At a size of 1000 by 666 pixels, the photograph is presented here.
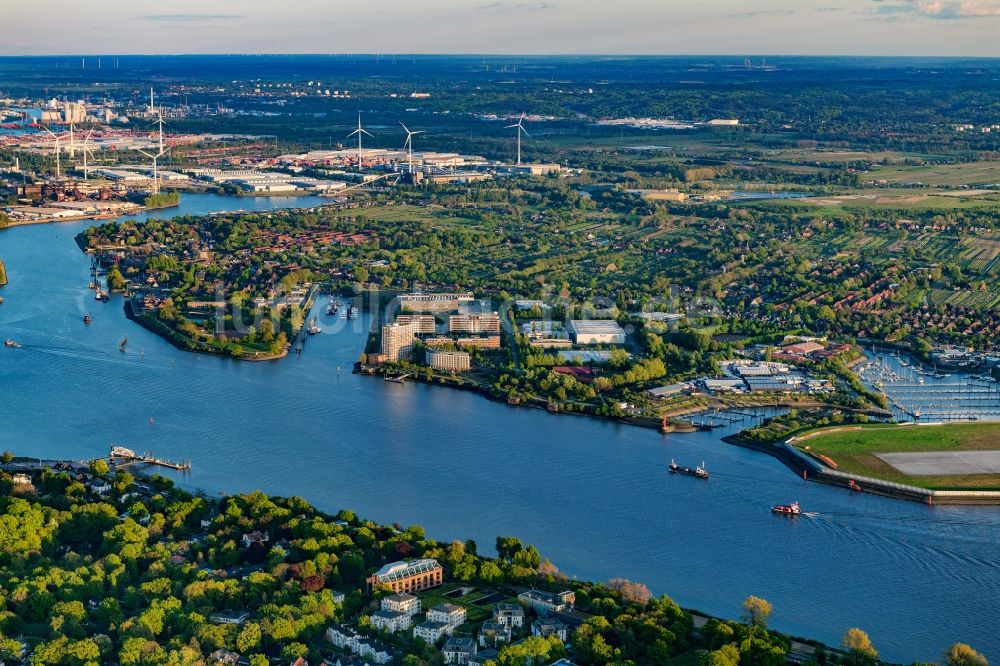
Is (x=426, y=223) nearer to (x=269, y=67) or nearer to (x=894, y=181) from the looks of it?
(x=894, y=181)

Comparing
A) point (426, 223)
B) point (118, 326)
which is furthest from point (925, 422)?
point (426, 223)

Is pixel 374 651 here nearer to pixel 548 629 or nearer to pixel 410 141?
pixel 548 629

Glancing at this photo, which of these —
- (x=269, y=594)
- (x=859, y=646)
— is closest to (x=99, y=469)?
(x=269, y=594)

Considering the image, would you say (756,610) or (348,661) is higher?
(756,610)

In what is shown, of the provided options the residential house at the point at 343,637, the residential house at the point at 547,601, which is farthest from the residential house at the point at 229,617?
the residential house at the point at 547,601

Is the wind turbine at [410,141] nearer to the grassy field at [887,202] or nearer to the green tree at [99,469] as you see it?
the grassy field at [887,202]

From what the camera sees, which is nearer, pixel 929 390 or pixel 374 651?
pixel 374 651

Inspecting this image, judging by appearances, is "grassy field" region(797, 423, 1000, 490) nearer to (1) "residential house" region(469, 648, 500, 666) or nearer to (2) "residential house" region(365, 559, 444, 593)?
(2) "residential house" region(365, 559, 444, 593)
